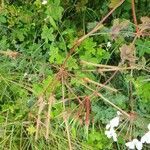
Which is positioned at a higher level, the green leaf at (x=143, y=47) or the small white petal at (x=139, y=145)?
the green leaf at (x=143, y=47)

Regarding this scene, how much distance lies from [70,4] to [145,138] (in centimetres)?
77

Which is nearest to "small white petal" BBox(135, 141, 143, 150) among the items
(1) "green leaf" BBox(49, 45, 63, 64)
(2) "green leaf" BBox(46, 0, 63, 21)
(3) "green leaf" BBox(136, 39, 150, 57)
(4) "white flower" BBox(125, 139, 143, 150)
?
(4) "white flower" BBox(125, 139, 143, 150)

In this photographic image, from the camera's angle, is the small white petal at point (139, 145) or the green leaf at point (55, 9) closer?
the small white petal at point (139, 145)

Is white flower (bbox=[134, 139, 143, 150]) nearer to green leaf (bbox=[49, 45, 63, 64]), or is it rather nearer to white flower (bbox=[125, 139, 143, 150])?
white flower (bbox=[125, 139, 143, 150])

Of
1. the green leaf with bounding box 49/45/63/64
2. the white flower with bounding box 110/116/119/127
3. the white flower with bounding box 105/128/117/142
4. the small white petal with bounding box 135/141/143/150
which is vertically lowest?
the small white petal with bounding box 135/141/143/150

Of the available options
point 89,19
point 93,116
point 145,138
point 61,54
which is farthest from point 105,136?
point 89,19

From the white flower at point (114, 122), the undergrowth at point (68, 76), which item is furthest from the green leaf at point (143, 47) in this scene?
the white flower at point (114, 122)

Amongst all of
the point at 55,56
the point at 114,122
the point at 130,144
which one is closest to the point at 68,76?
the point at 55,56

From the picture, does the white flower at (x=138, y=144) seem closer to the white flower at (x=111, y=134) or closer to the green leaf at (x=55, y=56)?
the white flower at (x=111, y=134)

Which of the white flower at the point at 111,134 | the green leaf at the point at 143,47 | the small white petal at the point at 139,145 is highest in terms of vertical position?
the green leaf at the point at 143,47

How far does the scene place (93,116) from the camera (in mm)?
1887

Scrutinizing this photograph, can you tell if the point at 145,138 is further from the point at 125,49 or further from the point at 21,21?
the point at 21,21

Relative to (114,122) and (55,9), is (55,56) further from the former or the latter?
(114,122)

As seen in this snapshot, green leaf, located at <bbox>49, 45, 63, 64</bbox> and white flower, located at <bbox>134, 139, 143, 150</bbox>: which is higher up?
green leaf, located at <bbox>49, 45, 63, 64</bbox>
